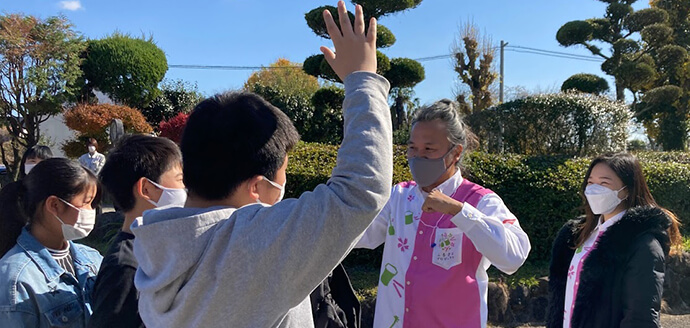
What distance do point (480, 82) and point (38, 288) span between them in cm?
1306

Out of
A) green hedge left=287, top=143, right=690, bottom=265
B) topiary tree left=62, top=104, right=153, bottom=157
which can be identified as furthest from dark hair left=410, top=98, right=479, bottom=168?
topiary tree left=62, top=104, right=153, bottom=157

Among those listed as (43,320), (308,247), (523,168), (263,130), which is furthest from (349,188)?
(523,168)

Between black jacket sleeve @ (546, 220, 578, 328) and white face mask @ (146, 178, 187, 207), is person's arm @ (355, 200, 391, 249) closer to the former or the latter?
white face mask @ (146, 178, 187, 207)

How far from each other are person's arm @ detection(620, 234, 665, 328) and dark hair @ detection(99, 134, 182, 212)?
2212 millimetres

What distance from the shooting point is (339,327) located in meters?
1.67

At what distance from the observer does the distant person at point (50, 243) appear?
1.88 metres

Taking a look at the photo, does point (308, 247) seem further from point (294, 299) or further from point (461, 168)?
point (461, 168)

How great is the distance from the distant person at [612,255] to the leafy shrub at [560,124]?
617cm

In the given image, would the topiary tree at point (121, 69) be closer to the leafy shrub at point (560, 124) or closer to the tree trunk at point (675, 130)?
the leafy shrub at point (560, 124)

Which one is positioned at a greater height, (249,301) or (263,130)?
(263,130)

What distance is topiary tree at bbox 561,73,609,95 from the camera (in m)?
19.3

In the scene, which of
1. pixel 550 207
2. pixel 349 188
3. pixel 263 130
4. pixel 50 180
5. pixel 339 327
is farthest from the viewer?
pixel 550 207

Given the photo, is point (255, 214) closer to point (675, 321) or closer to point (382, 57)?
point (675, 321)

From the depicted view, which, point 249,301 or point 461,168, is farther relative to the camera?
point 461,168
